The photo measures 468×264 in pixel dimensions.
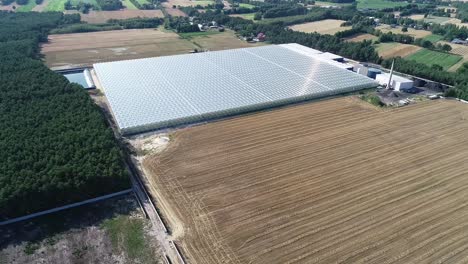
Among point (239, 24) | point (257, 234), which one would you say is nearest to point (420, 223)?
point (257, 234)

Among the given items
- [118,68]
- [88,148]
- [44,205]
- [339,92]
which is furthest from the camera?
[118,68]

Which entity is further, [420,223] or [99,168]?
[99,168]

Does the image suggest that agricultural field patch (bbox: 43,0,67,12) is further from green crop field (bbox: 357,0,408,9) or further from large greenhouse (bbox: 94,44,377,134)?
green crop field (bbox: 357,0,408,9)

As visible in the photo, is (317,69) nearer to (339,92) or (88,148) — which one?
(339,92)

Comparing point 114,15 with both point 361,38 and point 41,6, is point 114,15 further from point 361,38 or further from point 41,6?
point 361,38

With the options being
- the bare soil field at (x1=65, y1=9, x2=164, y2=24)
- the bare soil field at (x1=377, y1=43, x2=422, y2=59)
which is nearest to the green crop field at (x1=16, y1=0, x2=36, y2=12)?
the bare soil field at (x1=65, y1=9, x2=164, y2=24)

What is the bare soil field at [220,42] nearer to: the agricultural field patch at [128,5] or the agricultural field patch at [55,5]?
the agricultural field patch at [128,5]
